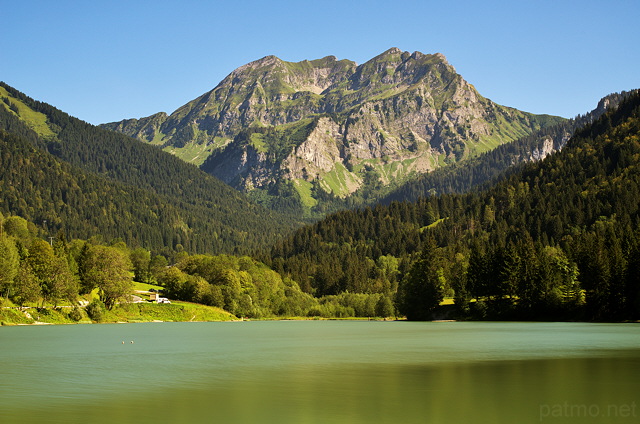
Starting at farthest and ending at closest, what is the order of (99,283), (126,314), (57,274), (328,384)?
(126,314), (99,283), (57,274), (328,384)

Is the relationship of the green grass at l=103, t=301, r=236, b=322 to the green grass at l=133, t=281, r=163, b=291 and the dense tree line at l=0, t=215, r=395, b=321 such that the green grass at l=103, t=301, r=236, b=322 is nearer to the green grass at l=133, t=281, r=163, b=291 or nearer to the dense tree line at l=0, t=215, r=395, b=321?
the dense tree line at l=0, t=215, r=395, b=321

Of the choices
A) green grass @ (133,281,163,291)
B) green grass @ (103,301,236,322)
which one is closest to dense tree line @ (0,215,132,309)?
green grass @ (103,301,236,322)

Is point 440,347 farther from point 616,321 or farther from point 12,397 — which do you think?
point 616,321

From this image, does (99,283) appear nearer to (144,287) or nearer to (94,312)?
(94,312)

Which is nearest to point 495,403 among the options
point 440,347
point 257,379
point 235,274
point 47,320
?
point 257,379

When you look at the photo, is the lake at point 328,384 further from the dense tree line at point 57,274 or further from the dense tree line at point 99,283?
the dense tree line at point 99,283

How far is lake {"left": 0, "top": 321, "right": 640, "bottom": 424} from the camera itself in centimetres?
2991

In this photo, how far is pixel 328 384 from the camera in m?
39.9

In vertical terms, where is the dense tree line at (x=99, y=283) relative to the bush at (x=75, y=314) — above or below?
above

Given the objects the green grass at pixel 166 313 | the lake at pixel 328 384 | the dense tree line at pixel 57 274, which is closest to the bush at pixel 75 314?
the dense tree line at pixel 57 274

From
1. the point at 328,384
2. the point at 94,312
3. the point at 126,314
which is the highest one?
the point at 328,384

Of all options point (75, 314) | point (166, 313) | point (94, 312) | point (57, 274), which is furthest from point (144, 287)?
point (57, 274)

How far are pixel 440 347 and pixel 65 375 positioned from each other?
38298 mm

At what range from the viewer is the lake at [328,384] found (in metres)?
29.9
